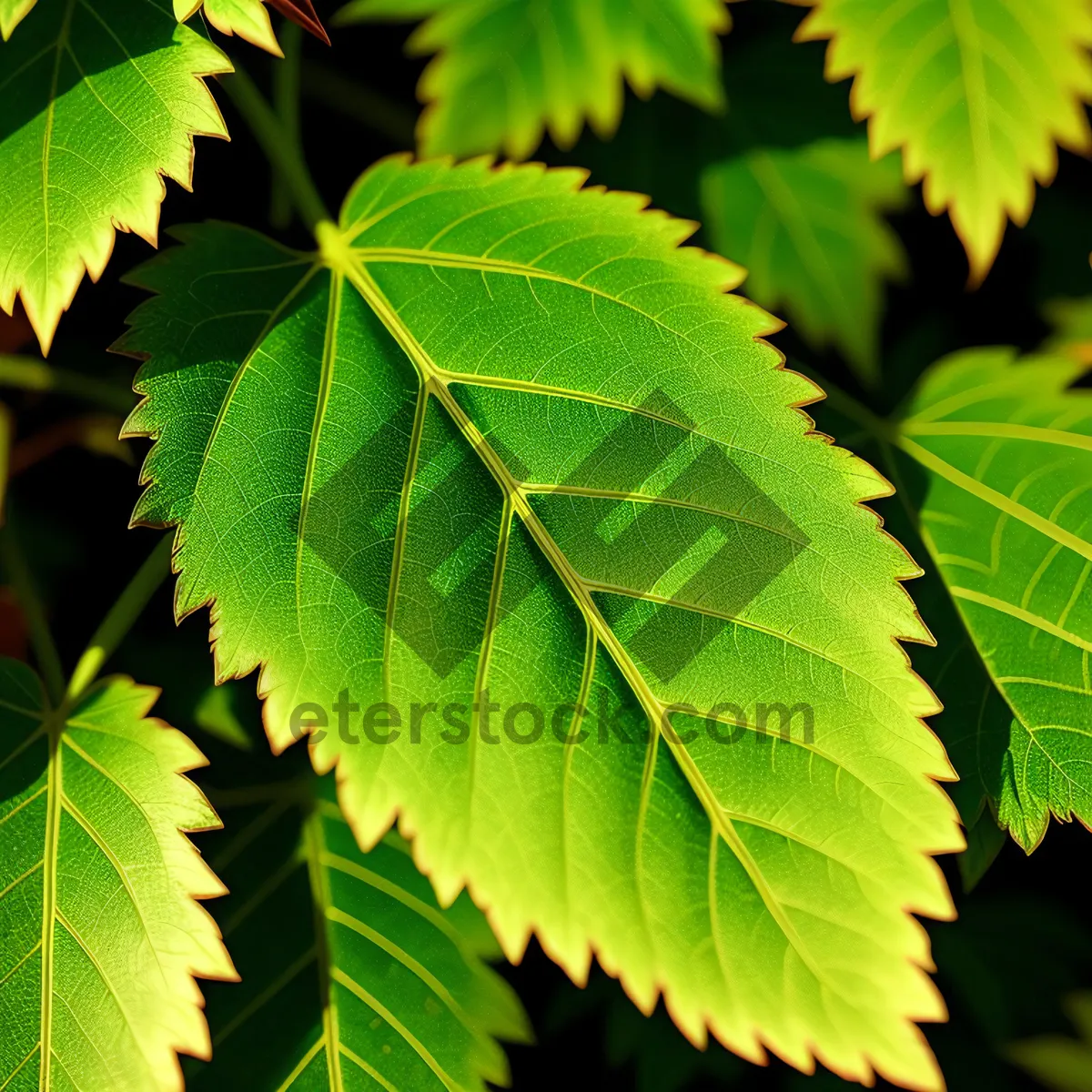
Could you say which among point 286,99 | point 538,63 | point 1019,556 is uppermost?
point 286,99

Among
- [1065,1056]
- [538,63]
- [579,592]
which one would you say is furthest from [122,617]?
[1065,1056]

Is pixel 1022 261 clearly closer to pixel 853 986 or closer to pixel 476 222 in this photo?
pixel 476 222

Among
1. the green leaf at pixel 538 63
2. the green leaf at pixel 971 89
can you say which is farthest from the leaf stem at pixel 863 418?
the green leaf at pixel 538 63

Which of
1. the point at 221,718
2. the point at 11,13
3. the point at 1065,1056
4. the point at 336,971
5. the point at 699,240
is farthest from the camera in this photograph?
the point at 1065,1056

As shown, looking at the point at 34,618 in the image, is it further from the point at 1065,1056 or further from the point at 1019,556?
the point at 1065,1056

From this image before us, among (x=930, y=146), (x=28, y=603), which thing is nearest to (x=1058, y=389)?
(x=930, y=146)
